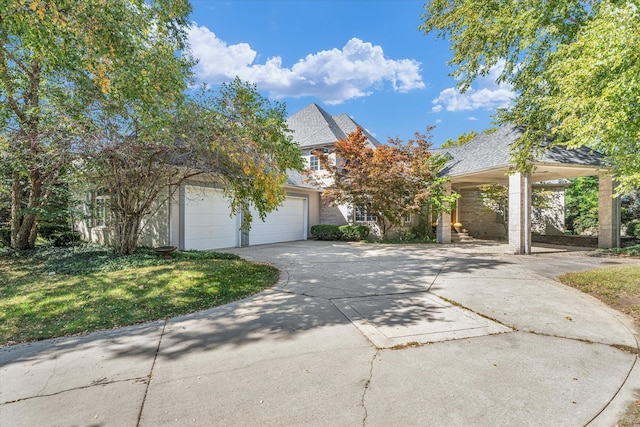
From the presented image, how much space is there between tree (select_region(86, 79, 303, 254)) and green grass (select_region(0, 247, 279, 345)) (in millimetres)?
1856

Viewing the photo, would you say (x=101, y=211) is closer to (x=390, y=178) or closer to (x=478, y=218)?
(x=390, y=178)

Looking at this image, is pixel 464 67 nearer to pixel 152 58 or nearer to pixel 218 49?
pixel 218 49

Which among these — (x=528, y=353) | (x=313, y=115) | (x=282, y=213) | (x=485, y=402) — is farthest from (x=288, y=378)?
(x=313, y=115)

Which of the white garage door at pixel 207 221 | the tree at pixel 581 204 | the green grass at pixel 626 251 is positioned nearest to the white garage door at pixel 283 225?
the white garage door at pixel 207 221

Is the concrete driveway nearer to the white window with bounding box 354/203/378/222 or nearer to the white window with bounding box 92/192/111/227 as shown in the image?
the white window with bounding box 92/192/111/227

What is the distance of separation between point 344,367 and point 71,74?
24.4 feet

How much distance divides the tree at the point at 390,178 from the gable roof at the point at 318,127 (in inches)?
111

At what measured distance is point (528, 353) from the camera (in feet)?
11.3

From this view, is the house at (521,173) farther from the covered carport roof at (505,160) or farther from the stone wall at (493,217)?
the stone wall at (493,217)

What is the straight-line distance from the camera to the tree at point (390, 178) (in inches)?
543

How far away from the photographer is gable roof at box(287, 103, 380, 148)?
17.5 metres

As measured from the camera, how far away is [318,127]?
18.5 meters

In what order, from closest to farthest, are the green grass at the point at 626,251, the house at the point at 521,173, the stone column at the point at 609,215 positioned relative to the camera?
the green grass at the point at 626,251
the house at the point at 521,173
the stone column at the point at 609,215

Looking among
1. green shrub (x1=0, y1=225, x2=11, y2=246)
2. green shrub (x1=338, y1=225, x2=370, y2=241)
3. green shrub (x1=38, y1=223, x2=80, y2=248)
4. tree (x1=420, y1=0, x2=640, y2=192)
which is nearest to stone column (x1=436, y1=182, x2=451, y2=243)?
green shrub (x1=338, y1=225, x2=370, y2=241)
